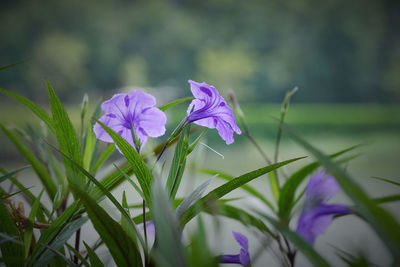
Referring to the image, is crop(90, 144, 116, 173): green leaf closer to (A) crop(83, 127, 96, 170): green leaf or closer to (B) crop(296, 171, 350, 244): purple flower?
(A) crop(83, 127, 96, 170): green leaf

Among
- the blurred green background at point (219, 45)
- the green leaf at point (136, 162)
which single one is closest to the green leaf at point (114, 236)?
the green leaf at point (136, 162)

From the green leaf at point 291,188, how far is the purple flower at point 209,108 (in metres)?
0.09

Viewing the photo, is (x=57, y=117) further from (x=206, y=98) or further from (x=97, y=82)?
(x=97, y=82)

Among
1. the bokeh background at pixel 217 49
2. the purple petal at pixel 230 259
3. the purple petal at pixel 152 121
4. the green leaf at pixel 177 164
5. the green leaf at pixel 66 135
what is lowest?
the purple petal at pixel 230 259

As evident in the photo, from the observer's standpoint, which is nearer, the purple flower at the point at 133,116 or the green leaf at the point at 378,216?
the green leaf at the point at 378,216

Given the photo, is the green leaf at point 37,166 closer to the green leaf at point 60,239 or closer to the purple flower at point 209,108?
the green leaf at point 60,239

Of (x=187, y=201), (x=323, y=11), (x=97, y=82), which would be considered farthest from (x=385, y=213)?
Result: (x=323, y=11)

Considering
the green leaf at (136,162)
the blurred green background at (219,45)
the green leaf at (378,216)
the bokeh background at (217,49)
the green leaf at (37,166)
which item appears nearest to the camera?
the green leaf at (378,216)

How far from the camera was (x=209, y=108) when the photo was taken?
13.2 inches

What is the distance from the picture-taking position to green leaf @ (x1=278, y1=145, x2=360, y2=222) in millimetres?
363

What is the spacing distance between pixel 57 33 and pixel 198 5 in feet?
20.3

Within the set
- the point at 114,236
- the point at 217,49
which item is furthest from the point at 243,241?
the point at 217,49

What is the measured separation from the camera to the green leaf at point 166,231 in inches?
8.0

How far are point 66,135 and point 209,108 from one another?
169 millimetres
